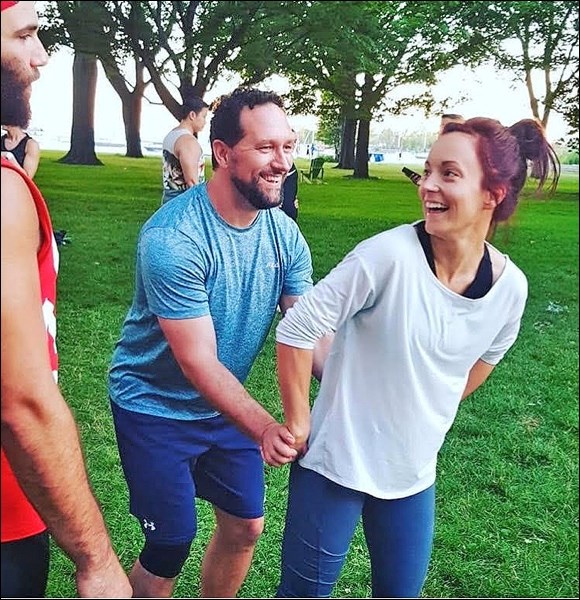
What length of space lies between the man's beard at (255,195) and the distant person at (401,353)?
0.26 m

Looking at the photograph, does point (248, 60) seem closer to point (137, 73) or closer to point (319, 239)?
point (137, 73)

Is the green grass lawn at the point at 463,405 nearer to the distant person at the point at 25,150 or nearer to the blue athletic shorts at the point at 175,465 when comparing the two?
the distant person at the point at 25,150

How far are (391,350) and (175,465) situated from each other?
0.61 meters

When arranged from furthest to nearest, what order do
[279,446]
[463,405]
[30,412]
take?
[463,405], [279,446], [30,412]

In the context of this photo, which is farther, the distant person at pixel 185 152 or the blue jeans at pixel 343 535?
the distant person at pixel 185 152

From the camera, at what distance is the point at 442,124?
1303 millimetres

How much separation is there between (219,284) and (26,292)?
64 cm

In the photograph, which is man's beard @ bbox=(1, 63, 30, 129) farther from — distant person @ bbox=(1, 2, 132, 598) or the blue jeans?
the blue jeans

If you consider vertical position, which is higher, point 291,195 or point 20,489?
point 291,195

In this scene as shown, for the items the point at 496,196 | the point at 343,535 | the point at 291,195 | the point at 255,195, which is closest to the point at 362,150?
the point at 291,195

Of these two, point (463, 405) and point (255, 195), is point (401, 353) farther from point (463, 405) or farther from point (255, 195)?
point (463, 405)

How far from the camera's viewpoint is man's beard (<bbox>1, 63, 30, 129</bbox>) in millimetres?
980

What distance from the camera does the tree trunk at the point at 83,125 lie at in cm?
170

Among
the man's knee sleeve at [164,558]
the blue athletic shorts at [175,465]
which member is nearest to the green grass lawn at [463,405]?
the blue athletic shorts at [175,465]
